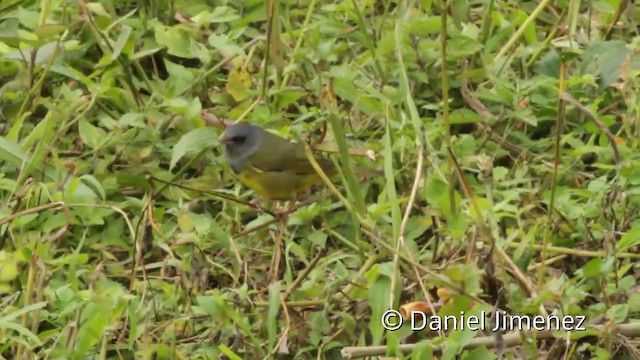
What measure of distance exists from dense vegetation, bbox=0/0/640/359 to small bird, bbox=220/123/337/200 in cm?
9

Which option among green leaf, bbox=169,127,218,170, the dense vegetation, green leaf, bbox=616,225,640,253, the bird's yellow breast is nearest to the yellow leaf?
the dense vegetation

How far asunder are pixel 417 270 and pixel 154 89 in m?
1.95

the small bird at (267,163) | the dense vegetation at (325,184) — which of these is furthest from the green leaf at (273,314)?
the small bird at (267,163)

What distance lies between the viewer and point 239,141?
542 cm

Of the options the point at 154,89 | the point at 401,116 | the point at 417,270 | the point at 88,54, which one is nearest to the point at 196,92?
the point at 154,89

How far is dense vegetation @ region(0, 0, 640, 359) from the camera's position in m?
4.29

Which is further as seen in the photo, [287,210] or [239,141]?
[239,141]

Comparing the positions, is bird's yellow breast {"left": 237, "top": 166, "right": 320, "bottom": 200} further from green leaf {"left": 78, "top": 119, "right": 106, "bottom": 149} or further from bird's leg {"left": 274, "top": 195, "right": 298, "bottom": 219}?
green leaf {"left": 78, "top": 119, "right": 106, "bottom": 149}

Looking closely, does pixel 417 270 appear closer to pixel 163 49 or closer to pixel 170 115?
pixel 170 115

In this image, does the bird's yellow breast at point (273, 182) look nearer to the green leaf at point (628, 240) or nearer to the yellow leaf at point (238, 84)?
the yellow leaf at point (238, 84)

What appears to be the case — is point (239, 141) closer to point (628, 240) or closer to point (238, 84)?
point (238, 84)

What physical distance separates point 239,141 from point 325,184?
0.45 metres
